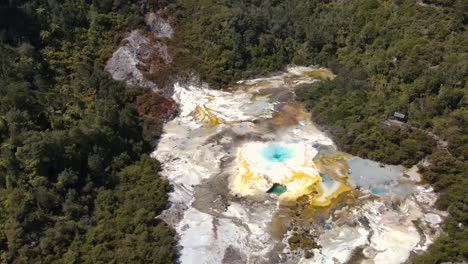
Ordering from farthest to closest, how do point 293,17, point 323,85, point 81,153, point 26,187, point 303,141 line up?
point 293,17, point 323,85, point 303,141, point 81,153, point 26,187

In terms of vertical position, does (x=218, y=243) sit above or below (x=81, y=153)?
below

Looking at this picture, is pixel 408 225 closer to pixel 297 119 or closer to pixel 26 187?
pixel 297 119

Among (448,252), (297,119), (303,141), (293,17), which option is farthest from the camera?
(293,17)

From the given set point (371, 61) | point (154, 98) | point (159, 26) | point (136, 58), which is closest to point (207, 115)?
point (154, 98)

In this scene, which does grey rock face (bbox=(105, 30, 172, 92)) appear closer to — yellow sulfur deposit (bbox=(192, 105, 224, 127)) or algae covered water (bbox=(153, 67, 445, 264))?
yellow sulfur deposit (bbox=(192, 105, 224, 127))

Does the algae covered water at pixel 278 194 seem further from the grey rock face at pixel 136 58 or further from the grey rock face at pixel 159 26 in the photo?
the grey rock face at pixel 159 26

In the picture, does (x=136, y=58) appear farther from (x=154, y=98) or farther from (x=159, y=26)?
(x=159, y=26)

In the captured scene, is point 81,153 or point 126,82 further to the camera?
point 126,82

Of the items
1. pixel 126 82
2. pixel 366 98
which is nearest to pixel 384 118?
pixel 366 98
